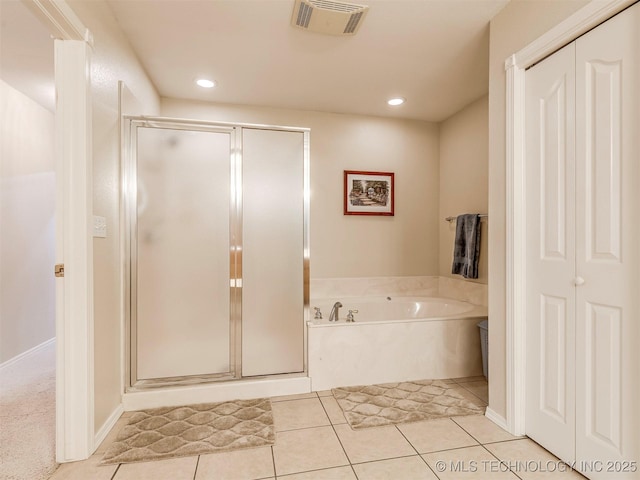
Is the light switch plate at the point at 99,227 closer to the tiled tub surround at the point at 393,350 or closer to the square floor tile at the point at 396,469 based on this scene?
the tiled tub surround at the point at 393,350

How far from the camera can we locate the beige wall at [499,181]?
190cm

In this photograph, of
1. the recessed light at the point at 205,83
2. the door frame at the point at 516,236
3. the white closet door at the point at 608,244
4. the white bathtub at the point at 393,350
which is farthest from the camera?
the recessed light at the point at 205,83

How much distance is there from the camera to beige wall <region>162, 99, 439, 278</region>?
139 inches

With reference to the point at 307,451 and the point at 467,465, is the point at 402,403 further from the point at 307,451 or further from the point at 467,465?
the point at 307,451

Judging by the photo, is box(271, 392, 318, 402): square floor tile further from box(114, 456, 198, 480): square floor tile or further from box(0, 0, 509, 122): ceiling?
box(0, 0, 509, 122): ceiling

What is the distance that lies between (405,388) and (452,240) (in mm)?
1739

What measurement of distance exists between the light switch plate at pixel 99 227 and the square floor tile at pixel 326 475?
1.54 metres

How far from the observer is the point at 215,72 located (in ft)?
8.90

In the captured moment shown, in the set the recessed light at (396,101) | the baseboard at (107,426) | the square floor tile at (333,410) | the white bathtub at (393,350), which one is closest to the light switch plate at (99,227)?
the baseboard at (107,426)

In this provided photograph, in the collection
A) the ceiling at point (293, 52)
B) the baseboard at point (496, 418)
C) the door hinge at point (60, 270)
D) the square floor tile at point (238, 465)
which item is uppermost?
the ceiling at point (293, 52)

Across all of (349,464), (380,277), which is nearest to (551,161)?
(349,464)

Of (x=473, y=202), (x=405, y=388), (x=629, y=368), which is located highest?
(x=473, y=202)

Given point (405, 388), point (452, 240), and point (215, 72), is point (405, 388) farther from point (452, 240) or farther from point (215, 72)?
point (215, 72)

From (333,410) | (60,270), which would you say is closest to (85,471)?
(60,270)
